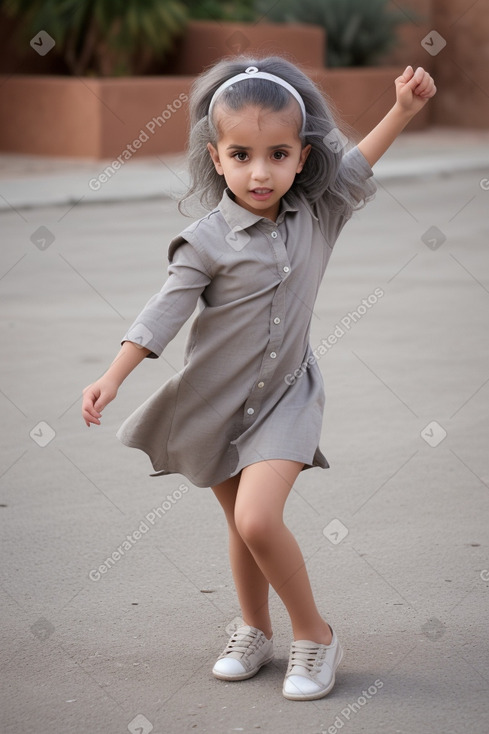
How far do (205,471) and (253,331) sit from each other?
38 cm

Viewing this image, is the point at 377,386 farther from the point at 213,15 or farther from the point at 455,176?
the point at 213,15

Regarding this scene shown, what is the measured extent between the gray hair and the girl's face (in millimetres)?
46

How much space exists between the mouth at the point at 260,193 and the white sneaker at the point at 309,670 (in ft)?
3.71

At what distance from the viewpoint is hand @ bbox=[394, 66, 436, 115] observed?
324 cm

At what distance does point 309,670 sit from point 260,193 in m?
1.21

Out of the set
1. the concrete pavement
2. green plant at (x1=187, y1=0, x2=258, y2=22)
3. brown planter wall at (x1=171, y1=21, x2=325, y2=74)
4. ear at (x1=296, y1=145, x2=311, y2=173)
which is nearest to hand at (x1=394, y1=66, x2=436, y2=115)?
ear at (x1=296, y1=145, x2=311, y2=173)

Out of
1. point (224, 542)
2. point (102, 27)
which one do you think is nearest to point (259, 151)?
point (224, 542)

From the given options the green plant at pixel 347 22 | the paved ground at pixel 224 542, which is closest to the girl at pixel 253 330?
the paved ground at pixel 224 542

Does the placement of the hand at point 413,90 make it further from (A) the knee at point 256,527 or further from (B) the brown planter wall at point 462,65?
(B) the brown planter wall at point 462,65

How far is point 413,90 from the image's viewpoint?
3.25 metres

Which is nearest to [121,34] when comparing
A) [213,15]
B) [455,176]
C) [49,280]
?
[213,15]

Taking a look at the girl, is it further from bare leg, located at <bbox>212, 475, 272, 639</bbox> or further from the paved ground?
the paved ground

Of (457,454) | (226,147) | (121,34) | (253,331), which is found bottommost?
(457,454)

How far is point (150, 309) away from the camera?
2949 mm
